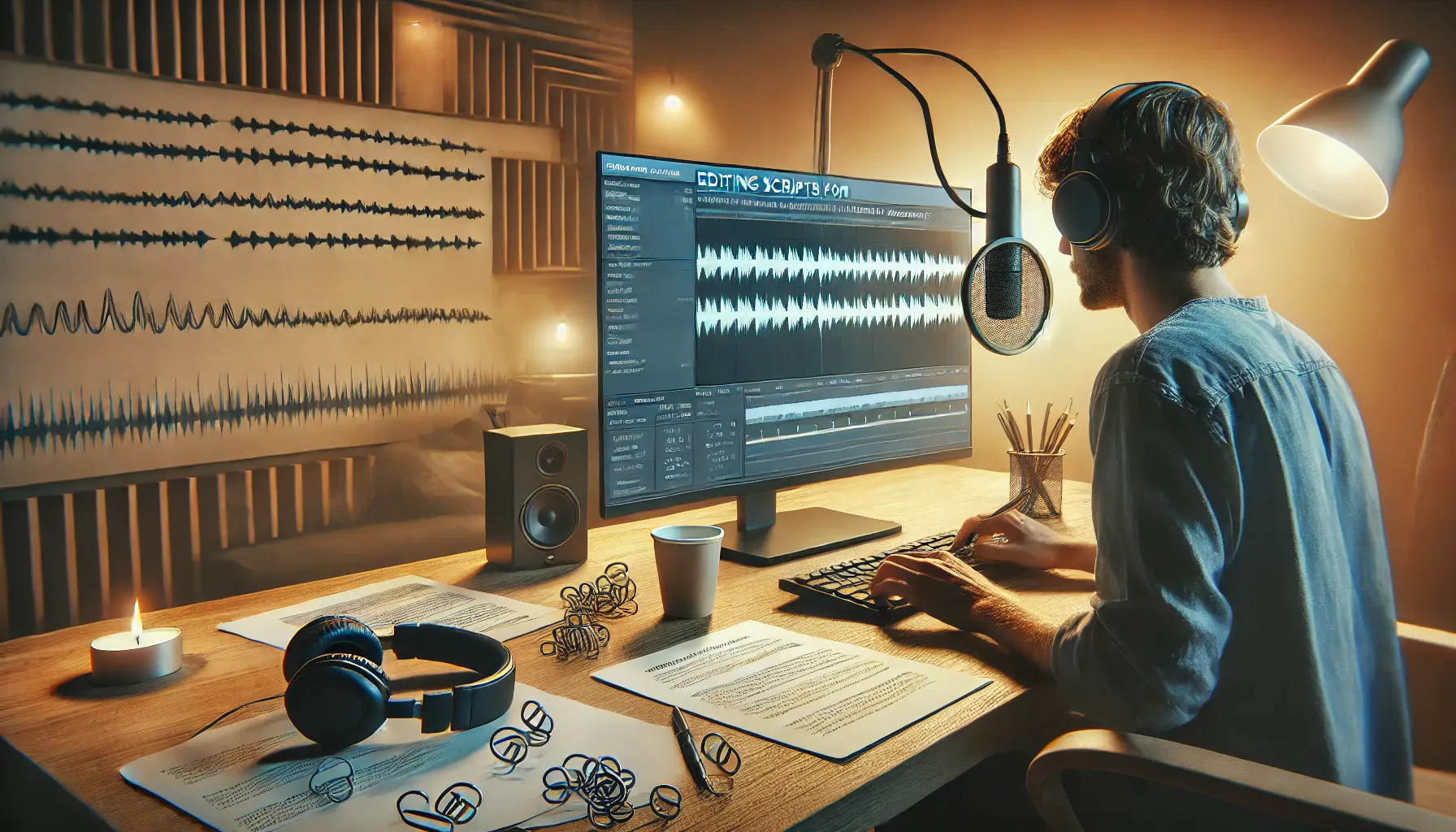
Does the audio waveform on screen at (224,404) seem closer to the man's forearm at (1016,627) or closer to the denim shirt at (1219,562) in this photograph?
the man's forearm at (1016,627)

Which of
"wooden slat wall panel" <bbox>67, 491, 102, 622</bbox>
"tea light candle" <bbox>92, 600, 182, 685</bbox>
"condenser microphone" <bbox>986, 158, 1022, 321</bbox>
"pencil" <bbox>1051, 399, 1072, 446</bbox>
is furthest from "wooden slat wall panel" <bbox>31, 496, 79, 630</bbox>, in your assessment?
"pencil" <bbox>1051, 399, 1072, 446</bbox>

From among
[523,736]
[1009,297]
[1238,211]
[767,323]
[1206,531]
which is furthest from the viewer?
[767,323]

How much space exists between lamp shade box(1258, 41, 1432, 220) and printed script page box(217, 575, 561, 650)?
1.35 metres

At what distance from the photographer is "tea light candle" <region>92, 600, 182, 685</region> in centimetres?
94

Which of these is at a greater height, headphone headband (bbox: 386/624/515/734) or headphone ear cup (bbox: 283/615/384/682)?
headphone ear cup (bbox: 283/615/384/682)

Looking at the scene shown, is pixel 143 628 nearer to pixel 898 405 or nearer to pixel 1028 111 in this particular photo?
pixel 898 405

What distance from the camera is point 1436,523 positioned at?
5.99ft

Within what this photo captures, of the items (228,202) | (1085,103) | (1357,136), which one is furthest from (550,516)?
(1085,103)

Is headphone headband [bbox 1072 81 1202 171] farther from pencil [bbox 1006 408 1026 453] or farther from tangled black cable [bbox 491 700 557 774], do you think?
tangled black cable [bbox 491 700 557 774]

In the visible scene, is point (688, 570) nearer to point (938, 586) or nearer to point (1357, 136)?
point (938, 586)

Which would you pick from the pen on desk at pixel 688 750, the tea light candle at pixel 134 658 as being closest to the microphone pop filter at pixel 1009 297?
the pen on desk at pixel 688 750

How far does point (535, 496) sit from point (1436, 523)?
170cm

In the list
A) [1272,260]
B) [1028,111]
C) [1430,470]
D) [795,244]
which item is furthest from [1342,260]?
[795,244]

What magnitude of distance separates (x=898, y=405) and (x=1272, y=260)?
936 millimetres
